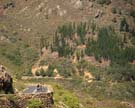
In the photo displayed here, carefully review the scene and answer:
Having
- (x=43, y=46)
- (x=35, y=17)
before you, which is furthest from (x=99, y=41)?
(x=35, y=17)

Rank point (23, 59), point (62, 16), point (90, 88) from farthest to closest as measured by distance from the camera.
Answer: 1. point (62, 16)
2. point (23, 59)
3. point (90, 88)

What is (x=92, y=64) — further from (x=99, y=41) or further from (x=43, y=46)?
(x=43, y=46)

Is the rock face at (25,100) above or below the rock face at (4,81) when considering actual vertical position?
below

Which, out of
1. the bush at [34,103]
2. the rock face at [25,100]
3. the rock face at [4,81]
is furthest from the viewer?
the rock face at [4,81]

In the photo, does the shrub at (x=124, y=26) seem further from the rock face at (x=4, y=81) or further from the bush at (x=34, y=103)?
the bush at (x=34, y=103)

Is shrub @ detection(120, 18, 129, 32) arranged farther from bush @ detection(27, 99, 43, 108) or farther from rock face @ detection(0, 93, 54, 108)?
bush @ detection(27, 99, 43, 108)

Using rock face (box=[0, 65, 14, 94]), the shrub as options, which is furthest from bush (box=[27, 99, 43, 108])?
the shrub

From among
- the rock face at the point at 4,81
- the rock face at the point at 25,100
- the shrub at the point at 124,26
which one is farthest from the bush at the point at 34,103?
the shrub at the point at 124,26

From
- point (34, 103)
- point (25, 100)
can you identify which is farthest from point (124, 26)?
Answer: point (34, 103)

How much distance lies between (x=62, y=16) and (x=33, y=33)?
33.5 feet

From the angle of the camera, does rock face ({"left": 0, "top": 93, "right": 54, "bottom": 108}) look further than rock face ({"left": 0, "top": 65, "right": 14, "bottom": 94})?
No

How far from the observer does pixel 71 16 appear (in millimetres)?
158375

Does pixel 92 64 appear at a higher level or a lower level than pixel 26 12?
lower

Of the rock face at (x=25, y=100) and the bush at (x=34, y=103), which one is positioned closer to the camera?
the rock face at (x=25, y=100)
